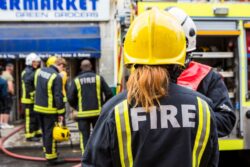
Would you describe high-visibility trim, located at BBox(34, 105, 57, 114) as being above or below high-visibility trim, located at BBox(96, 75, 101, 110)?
below

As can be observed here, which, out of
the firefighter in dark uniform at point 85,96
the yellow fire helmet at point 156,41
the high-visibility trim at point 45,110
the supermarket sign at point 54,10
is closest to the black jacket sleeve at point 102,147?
the yellow fire helmet at point 156,41

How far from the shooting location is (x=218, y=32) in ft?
16.8

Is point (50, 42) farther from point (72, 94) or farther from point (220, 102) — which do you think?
point (220, 102)

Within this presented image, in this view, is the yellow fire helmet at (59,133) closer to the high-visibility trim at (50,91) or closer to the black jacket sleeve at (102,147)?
the high-visibility trim at (50,91)

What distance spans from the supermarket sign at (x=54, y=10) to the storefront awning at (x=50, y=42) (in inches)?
24.8

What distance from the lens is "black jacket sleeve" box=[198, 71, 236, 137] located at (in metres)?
2.84

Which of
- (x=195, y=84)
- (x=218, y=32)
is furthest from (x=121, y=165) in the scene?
(x=218, y=32)

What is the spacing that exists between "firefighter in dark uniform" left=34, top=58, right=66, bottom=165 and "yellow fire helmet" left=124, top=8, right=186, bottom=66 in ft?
16.6

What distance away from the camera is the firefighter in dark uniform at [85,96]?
6.71m

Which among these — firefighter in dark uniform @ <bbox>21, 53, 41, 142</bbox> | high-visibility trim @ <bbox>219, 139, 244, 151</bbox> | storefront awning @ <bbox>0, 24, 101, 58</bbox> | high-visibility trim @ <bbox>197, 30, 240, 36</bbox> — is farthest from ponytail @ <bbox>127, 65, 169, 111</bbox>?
storefront awning @ <bbox>0, 24, 101, 58</bbox>

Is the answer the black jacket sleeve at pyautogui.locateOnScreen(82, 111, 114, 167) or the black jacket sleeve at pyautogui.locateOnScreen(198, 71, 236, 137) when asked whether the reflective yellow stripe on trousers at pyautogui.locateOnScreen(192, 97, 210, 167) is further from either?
the black jacket sleeve at pyautogui.locateOnScreen(198, 71, 236, 137)

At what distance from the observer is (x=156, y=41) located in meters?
1.87

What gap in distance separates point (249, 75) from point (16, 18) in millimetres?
9794

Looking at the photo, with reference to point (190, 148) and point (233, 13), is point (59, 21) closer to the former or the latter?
point (233, 13)
